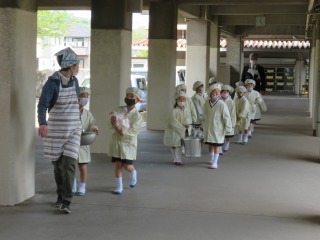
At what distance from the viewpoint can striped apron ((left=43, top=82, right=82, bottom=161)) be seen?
23.6ft

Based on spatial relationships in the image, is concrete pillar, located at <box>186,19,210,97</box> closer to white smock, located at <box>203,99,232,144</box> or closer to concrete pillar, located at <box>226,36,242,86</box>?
concrete pillar, located at <box>226,36,242,86</box>

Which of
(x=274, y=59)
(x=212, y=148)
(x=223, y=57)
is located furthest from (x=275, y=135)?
(x=274, y=59)

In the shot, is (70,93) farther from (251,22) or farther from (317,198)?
(251,22)

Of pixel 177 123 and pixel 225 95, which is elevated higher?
pixel 225 95

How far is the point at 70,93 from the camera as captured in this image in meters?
7.27

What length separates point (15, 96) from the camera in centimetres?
751

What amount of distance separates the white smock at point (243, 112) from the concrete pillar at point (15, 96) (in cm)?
765

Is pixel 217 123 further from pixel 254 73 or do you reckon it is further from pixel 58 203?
pixel 254 73

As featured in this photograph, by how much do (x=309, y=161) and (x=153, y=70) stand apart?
6721mm

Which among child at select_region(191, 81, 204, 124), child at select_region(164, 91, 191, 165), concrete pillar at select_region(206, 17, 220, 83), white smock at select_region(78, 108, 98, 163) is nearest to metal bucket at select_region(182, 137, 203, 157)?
child at select_region(164, 91, 191, 165)

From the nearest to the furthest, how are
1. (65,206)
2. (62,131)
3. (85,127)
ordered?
(62,131)
(65,206)
(85,127)

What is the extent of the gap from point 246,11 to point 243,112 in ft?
28.6

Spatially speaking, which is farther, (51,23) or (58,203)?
(51,23)

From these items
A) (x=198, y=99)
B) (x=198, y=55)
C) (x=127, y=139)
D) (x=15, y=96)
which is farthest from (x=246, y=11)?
(x=15, y=96)
